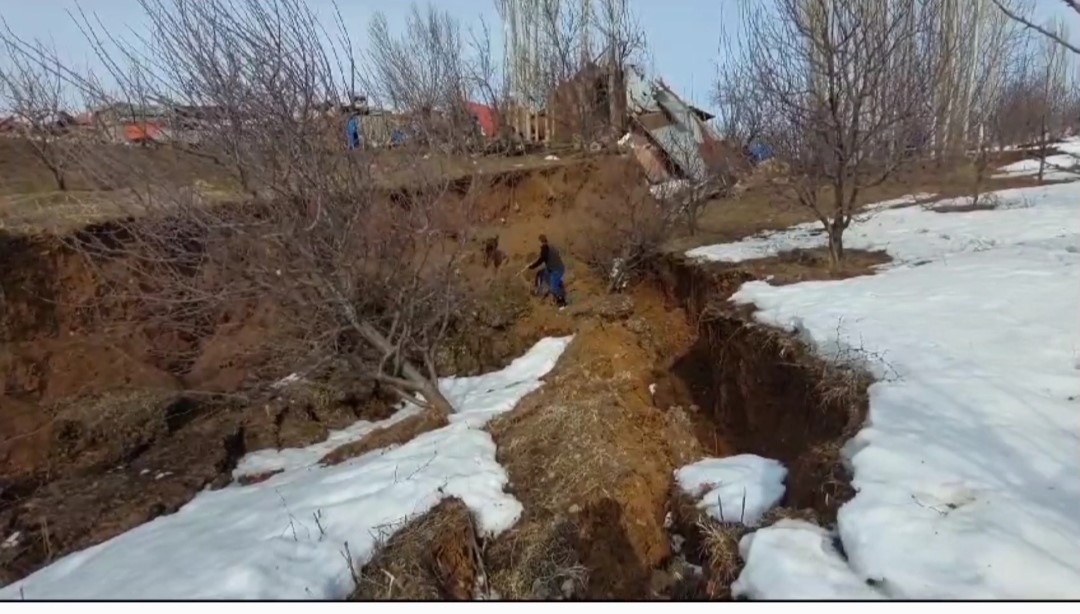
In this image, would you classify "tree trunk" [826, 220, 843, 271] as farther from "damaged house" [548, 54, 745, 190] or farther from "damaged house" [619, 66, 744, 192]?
"damaged house" [548, 54, 745, 190]

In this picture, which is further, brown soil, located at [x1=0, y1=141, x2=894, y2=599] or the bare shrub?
the bare shrub

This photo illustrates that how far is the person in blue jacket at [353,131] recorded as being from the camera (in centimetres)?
593

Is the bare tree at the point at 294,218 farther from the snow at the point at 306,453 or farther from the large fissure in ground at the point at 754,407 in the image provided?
the large fissure in ground at the point at 754,407

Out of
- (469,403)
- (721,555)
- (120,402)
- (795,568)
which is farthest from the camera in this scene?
(120,402)

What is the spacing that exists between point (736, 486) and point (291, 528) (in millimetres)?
2832

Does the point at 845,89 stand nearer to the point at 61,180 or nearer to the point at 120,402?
the point at 120,402

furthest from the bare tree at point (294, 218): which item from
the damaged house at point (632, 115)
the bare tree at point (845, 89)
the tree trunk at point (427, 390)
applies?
the damaged house at point (632, 115)

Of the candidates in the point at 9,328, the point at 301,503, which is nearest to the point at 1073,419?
the point at 301,503

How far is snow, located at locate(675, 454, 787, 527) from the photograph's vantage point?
4.12 m

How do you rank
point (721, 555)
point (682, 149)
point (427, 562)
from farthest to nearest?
point (682, 149)
point (427, 562)
point (721, 555)

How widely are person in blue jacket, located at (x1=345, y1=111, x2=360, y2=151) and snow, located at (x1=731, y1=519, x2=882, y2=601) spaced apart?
14.8ft

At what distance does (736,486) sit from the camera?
14.6ft

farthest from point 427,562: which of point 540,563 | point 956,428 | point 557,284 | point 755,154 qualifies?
point 755,154

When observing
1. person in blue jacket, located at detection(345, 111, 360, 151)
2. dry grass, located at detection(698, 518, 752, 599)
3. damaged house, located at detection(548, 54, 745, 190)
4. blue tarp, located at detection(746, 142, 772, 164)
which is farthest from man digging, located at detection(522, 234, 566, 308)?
damaged house, located at detection(548, 54, 745, 190)
